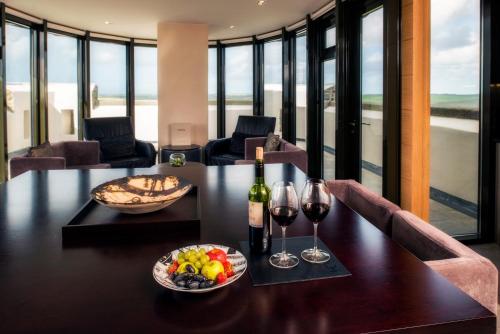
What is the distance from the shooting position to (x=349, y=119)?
5.07 m

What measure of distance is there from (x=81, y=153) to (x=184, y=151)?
1543 mm

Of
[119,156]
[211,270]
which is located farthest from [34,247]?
[119,156]

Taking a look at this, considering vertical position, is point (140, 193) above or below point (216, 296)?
Result: above

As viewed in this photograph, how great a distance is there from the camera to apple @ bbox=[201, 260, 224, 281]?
0.98m

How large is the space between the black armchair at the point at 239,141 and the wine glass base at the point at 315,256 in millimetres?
5156

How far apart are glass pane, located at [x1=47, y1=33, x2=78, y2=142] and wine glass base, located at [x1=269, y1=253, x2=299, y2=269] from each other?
6874 millimetres

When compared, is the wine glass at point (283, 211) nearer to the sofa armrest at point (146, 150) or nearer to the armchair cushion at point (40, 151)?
the armchair cushion at point (40, 151)

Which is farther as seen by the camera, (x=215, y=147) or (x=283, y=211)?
(x=215, y=147)

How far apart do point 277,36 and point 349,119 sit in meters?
3.04

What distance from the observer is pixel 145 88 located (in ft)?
27.9

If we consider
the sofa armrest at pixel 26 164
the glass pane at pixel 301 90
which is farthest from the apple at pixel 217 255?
the glass pane at pixel 301 90

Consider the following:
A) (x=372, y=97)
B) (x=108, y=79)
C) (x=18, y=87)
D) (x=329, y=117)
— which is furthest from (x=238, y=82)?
(x=372, y=97)

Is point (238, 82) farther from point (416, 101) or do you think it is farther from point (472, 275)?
point (472, 275)

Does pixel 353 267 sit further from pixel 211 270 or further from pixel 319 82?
pixel 319 82
